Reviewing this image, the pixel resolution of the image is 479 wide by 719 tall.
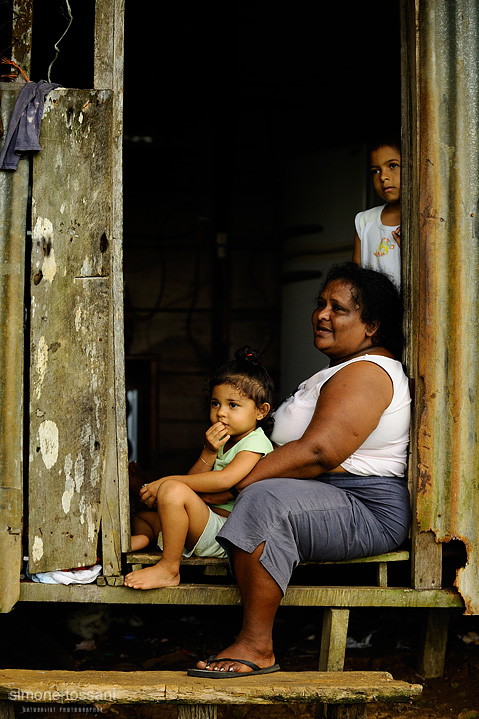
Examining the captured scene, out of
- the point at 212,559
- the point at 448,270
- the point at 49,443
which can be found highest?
the point at 448,270

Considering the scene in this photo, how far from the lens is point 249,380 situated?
10.3ft

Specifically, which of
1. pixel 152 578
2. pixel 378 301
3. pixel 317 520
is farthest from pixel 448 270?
pixel 152 578

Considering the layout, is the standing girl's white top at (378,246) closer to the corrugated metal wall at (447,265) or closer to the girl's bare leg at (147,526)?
the corrugated metal wall at (447,265)

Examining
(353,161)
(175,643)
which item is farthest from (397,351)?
(353,161)

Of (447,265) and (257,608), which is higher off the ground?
(447,265)

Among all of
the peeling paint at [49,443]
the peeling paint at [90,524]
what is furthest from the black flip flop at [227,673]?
the peeling paint at [49,443]

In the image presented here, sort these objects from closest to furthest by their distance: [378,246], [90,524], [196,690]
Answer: [196,690] < [90,524] < [378,246]

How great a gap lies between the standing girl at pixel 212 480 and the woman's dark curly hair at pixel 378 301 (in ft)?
1.78

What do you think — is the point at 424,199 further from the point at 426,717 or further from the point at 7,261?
the point at 426,717

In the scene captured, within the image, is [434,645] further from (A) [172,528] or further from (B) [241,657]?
(A) [172,528]

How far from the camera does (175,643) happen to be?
4051 millimetres

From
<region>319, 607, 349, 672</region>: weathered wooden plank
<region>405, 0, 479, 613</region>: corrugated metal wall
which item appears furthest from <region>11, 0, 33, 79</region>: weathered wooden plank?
<region>319, 607, 349, 672</region>: weathered wooden plank

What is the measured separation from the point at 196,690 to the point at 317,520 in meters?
0.77

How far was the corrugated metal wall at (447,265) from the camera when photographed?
2.89 meters
